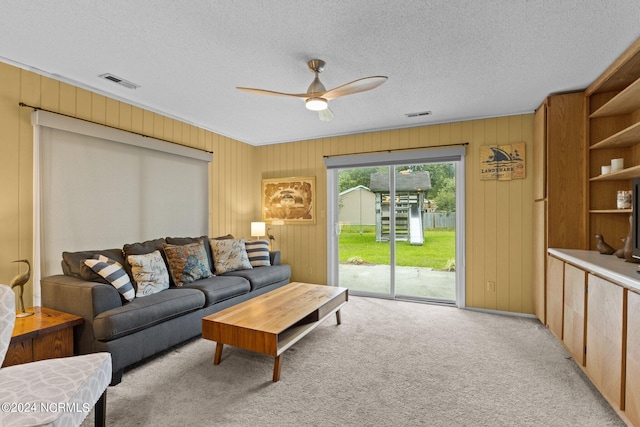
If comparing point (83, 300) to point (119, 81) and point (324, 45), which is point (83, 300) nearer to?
point (119, 81)

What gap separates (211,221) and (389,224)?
105 inches

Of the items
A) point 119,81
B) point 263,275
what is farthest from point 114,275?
point 119,81

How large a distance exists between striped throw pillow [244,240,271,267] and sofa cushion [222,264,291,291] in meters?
0.14

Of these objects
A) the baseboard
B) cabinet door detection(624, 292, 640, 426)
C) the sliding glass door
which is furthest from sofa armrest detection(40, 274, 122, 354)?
the baseboard

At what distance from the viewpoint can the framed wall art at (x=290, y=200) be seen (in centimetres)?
510

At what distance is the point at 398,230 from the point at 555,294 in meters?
2.05

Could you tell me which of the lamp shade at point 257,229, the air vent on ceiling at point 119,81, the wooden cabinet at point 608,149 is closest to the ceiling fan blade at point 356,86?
the air vent on ceiling at point 119,81

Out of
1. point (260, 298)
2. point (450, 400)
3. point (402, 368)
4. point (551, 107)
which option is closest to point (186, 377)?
point (260, 298)

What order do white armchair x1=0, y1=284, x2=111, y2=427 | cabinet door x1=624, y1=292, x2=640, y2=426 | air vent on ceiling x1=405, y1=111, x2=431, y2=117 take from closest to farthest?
white armchair x1=0, y1=284, x2=111, y2=427 → cabinet door x1=624, y1=292, x2=640, y2=426 → air vent on ceiling x1=405, y1=111, x2=431, y2=117

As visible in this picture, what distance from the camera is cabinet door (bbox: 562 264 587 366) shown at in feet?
7.77

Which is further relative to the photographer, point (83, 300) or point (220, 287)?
point (220, 287)

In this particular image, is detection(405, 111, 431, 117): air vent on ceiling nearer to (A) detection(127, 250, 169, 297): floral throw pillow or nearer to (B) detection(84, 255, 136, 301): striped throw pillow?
(A) detection(127, 250, 169, 297): floral throw pillow

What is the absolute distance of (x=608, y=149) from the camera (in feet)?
9.87

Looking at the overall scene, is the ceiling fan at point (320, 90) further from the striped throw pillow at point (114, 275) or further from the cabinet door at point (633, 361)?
the cabinet door at point (633, 361)
